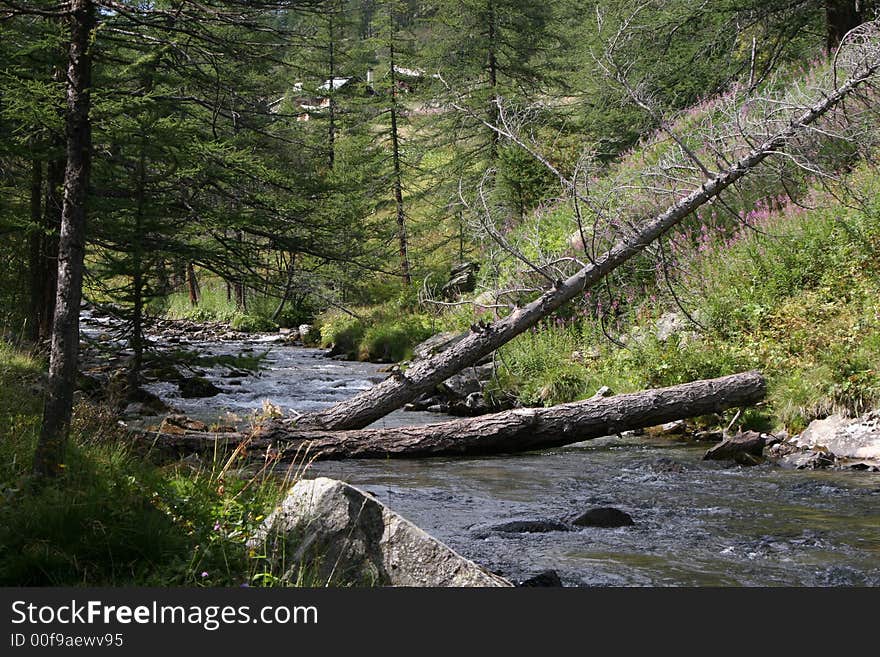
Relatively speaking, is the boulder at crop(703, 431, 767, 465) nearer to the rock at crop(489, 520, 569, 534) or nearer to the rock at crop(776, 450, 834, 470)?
the rock at crop(776, 450, 834, 470)

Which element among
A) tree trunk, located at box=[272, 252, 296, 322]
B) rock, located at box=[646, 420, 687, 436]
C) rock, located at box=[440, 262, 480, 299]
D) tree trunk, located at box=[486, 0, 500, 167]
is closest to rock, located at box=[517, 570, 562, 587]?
tree trunk, located at box=[272, 252, 296, 322]

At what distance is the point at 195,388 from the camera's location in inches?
575

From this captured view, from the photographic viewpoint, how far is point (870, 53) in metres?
9.65

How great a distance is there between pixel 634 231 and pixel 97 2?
6.85 m

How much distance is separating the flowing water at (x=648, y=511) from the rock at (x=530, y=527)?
0.09 m

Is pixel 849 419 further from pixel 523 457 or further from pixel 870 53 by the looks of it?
pixel 870 53

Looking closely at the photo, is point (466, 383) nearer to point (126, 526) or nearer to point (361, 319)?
point (361, 319)

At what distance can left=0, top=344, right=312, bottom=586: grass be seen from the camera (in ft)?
13.6

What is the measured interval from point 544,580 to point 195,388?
10722mm

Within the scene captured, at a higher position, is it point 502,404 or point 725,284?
point 725,284

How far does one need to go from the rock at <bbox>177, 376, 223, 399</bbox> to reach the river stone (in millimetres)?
10390

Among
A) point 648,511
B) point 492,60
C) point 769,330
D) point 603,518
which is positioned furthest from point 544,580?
point 492,60

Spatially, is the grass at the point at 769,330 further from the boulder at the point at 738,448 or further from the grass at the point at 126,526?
the grass at the point at 126,526

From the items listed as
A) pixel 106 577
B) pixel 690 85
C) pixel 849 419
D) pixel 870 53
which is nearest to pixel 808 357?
pixel 849 419
